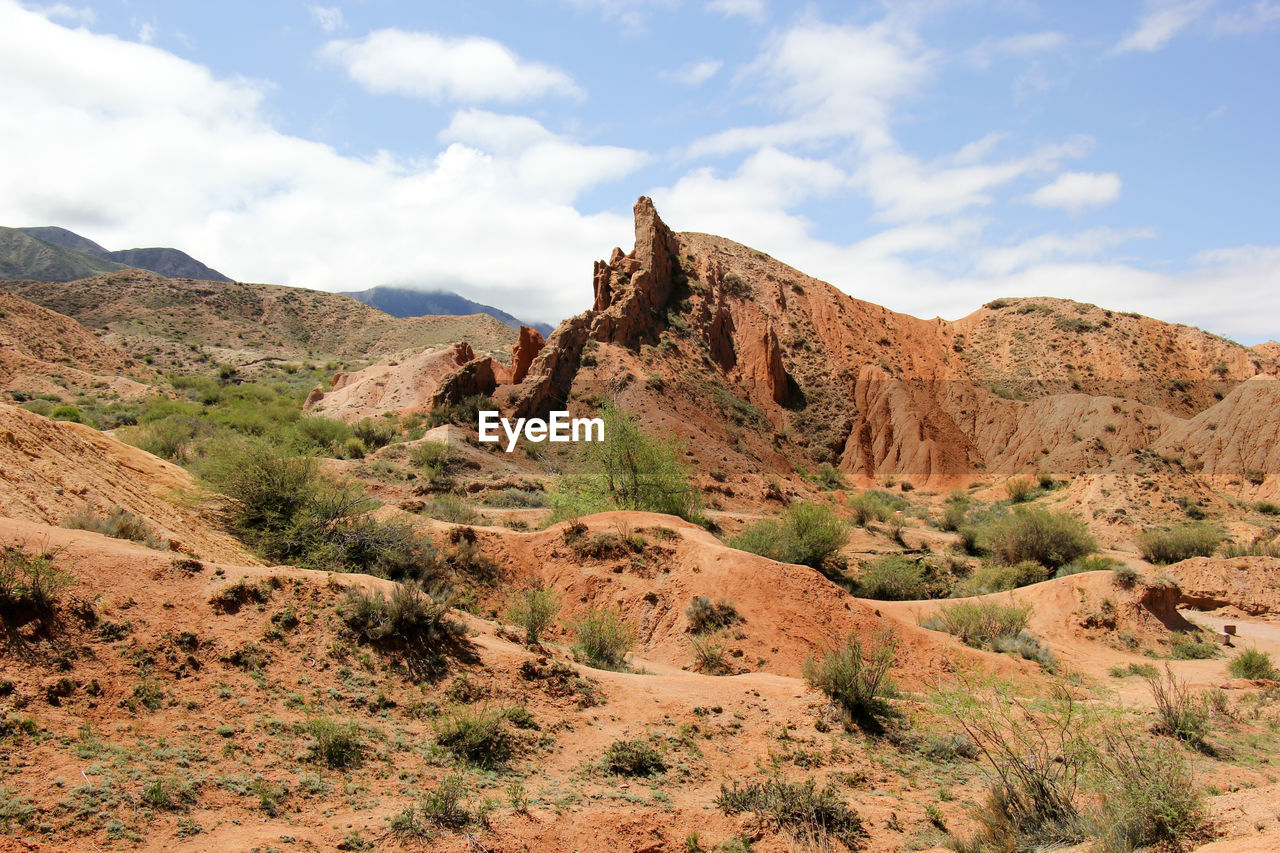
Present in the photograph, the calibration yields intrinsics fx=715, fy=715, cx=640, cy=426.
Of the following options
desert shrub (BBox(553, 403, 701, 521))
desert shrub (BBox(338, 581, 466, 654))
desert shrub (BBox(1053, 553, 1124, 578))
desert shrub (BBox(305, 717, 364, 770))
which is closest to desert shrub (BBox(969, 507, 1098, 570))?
desert shrub (BBox(1053, 553, 1124, 578))

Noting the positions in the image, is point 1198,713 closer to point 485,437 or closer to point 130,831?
point 130,831

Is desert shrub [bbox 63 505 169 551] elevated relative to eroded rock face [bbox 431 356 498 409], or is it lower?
lower

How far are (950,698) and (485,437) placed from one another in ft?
109

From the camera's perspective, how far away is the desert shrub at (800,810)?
7332 millimetres

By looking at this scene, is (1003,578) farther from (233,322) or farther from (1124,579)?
(233,322)

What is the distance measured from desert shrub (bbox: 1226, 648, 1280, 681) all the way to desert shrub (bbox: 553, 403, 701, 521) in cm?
1445

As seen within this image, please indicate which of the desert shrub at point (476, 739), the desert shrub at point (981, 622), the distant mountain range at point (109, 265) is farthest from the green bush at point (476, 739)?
the distant mountain range at point (109, 265)

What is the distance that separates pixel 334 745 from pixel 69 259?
14776 cm

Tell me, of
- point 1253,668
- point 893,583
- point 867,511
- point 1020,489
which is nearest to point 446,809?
point 1253,668

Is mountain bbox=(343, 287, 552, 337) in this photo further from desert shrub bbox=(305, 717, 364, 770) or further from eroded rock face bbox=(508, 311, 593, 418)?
desert shrub bbox=(305, 717, 364, 770)

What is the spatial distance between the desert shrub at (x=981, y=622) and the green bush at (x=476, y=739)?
11.9 m

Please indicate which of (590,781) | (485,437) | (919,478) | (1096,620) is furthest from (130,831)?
(919,478)

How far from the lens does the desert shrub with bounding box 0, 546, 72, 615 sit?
7.06 meters

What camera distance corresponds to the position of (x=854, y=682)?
10.7 metres
